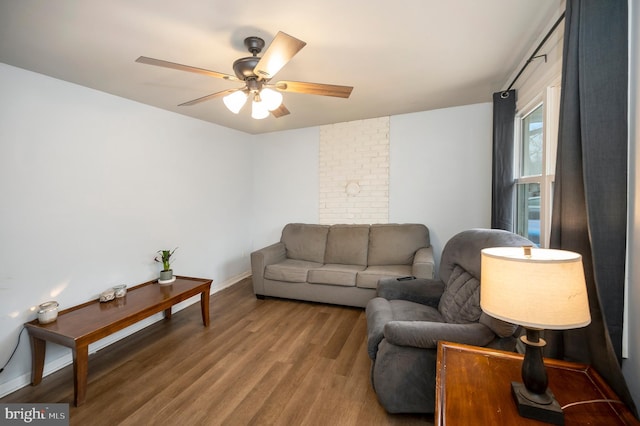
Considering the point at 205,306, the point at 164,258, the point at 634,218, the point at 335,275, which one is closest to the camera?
the point at 634,218

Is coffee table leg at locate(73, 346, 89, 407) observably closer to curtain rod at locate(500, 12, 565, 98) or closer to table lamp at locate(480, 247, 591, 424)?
table lamp at locate(480, 247, 591, 424)

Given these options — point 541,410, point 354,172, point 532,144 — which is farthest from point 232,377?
point 532,144

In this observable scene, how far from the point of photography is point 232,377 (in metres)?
1.99

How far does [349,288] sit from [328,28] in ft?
8.31

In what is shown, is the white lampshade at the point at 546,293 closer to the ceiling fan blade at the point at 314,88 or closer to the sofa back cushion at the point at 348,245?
the ceiling fan blade at the point at 314,88

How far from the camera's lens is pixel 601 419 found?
86 centimetres

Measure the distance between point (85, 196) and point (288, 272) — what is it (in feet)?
7.03

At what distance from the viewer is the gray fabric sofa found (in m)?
3.10

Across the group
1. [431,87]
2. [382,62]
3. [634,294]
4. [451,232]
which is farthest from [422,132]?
[634,294]

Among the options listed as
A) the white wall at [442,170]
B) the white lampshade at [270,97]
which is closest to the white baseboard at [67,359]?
the white lampshade at [270,97]

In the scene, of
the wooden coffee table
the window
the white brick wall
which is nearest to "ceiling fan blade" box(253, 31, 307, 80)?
the window

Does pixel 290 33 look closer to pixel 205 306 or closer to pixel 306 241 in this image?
pixel 205 306

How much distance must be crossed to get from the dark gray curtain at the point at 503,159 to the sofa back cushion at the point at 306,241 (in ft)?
6.90

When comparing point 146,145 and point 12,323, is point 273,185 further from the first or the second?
point 12,323
